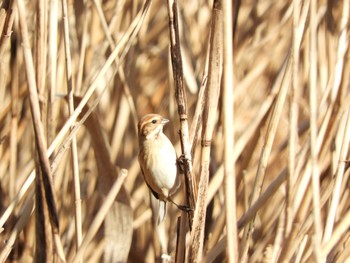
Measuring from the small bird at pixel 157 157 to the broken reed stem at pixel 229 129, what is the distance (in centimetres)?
55

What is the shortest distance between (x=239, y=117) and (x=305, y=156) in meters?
0.77

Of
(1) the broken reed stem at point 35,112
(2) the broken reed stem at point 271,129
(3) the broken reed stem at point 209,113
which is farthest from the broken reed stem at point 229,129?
(1) the broken reed stem at point 35,112

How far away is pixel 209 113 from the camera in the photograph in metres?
1.40

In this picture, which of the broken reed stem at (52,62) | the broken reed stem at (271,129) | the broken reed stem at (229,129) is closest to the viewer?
the broken reed stem at (229,129)

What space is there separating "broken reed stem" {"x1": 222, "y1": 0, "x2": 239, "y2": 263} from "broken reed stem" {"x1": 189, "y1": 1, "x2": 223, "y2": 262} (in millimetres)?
73

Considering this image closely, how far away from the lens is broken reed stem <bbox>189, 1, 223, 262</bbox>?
4.47 feet

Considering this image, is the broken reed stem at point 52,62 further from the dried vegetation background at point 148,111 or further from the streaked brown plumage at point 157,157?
the streaked brown plumage at point 157,157

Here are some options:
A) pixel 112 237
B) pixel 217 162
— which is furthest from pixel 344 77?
pixel 112 237

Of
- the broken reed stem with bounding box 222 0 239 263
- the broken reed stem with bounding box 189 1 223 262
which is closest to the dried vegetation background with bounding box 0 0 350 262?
the broken reed stem with bounding box 189 1 223 262

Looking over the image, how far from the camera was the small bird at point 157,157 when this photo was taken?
1865 millimetres

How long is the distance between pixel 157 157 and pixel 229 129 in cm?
62

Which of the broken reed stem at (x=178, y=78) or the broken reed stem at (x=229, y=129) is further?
the broken reed stem at (x=178, y=78)

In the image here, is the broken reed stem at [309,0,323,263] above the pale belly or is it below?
above

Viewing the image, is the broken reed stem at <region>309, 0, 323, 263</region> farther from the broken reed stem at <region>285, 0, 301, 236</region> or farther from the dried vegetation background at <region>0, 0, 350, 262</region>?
the dried vegetation background at <region>0, 0, 350, 262</region>
